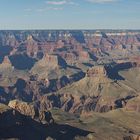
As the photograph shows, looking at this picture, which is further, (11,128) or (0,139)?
(11,128)
